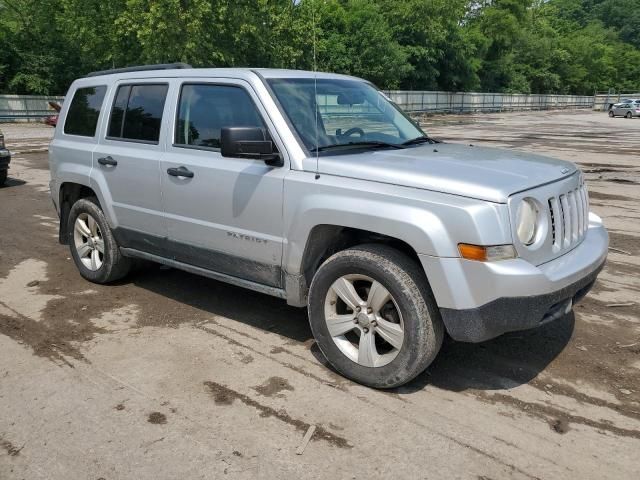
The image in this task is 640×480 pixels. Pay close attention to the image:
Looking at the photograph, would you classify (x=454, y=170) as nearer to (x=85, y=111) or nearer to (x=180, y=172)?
(x=180, y=172)

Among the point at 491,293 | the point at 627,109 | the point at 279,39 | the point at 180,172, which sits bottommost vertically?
the point at 627,109

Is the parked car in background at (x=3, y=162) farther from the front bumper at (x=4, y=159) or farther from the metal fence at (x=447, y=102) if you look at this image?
the metal fence at (x=447, y=102)

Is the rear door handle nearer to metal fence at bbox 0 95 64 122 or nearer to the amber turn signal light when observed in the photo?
the amber turn signal light

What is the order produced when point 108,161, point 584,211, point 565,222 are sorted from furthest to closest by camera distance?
1. point 108,161
2. point 584,211
3. point 565,222

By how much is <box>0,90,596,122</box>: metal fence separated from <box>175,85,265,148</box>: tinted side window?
25.6 metres

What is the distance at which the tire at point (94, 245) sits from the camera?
537 cm

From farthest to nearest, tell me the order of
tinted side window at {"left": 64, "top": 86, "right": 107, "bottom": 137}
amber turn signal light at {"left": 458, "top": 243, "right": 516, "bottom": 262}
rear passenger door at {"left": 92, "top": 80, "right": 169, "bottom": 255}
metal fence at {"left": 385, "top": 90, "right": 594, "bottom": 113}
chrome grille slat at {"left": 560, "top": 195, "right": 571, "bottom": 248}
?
metal fence at {"left": 385, "top": 90, "right": 594, "bottom": 113} → tinted side window at {"left": 64, "top": 86, "right": 107, "bottom": 137} → rear passenger door at {"left": 92, "top": 80, "right": 169, "bottom": 255} → chrome grille slat at {"left": 560, "top": 195, "right": 571, "bottom": 248} → amber turn signal light at {"left": 458, "top": 243, "right": 516, "bottom": 262}

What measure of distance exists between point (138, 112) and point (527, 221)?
10.8ft

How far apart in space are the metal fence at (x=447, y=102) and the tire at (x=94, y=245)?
2495 cm

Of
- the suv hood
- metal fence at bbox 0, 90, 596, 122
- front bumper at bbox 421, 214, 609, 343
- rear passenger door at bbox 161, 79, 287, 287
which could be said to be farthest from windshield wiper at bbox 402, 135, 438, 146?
metal fence at bbox 0, 90, 596, 122

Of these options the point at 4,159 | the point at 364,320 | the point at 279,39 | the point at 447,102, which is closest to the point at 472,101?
the point at 447,102

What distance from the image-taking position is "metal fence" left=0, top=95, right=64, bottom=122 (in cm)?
3550

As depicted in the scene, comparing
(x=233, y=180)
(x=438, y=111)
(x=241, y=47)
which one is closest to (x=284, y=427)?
(x=233, y=180)

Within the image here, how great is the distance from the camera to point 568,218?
12.0 ft
